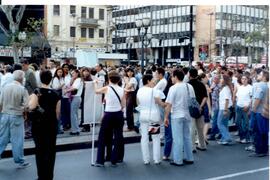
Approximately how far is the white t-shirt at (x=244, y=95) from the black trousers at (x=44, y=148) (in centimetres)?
519

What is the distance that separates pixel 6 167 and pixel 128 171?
7.01 feet

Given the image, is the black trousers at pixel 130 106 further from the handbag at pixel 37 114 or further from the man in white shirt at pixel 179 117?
the handbag at pixel 37 114

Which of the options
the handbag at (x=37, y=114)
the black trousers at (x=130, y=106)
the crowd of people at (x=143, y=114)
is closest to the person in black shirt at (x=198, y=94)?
the crowd of people at (x=143, y=114)

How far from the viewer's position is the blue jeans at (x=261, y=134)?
31.0 ft

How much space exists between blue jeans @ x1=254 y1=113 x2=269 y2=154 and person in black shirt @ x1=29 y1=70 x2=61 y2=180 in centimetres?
418

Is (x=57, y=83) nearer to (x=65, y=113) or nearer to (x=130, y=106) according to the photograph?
(x=65, y=113)

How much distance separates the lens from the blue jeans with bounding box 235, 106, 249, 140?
443 inches

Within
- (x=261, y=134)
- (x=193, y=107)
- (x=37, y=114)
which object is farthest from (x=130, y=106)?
(x=37, y=114)

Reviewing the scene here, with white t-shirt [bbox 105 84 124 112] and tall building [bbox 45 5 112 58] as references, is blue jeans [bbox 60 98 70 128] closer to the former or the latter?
white t-shirt [bbox 105 84 124 112]

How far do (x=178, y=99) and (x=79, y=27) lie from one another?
62181mm

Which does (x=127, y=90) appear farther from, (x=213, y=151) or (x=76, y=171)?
(x=76, y=171)

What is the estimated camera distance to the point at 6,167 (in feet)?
28.1

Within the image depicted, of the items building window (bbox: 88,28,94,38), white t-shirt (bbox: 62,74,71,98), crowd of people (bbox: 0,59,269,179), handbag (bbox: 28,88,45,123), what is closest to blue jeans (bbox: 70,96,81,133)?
white t-shirt (bbox: 62,74,71,98)

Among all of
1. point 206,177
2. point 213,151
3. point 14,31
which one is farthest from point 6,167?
point 14,31
